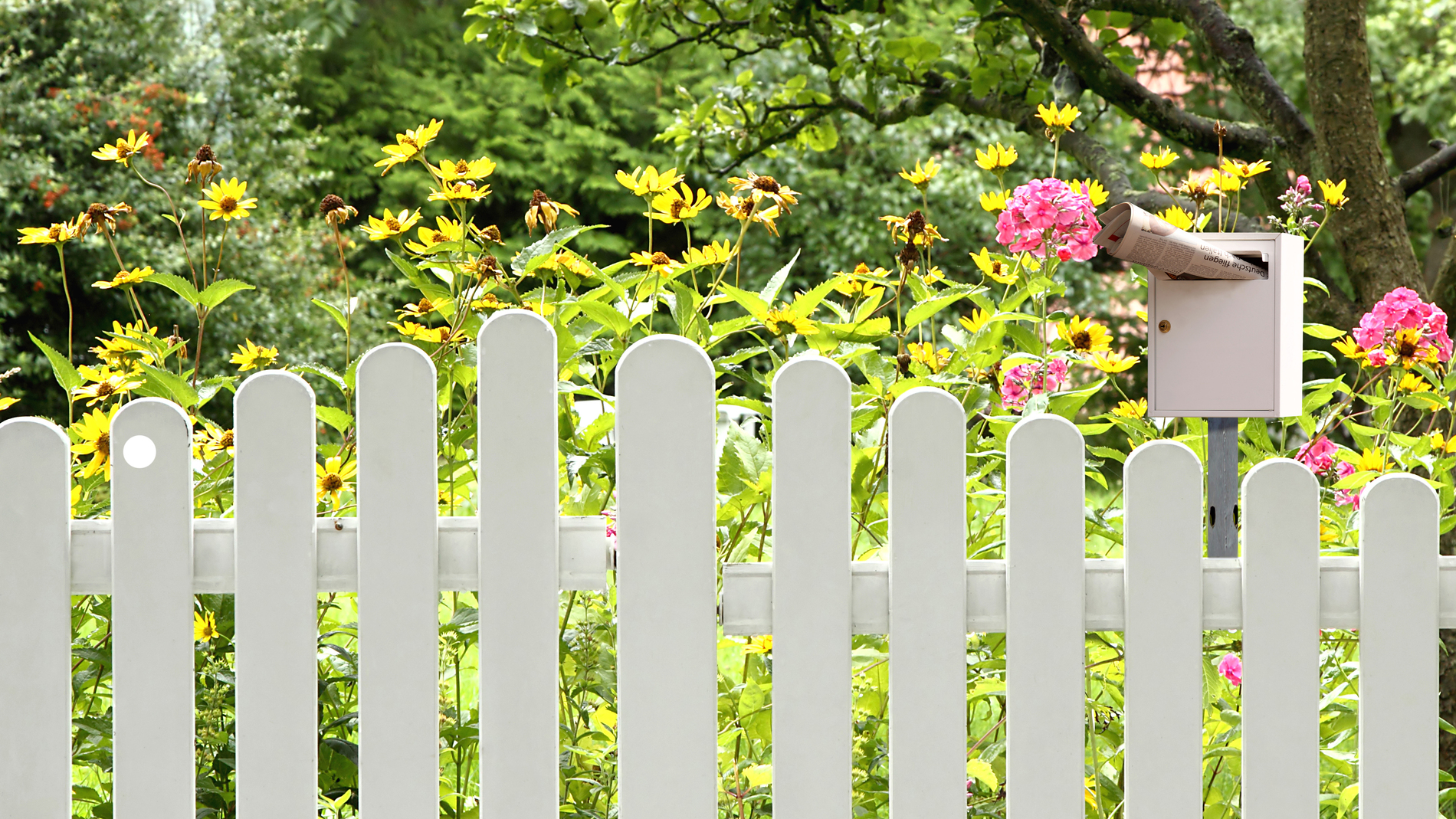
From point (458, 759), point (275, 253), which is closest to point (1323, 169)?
point (458, 759)

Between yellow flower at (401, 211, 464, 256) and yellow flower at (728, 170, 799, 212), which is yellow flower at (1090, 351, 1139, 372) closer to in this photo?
yellow flower at (728, 170, 799, 212)

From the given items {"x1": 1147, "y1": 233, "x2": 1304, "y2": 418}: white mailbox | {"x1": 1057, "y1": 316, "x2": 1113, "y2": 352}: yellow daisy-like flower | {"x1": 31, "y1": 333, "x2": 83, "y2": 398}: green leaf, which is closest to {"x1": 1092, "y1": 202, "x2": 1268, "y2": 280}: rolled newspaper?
{"x1": 1147, "y1": 233, "x2": 1304, "y2": 418}: white mailbox

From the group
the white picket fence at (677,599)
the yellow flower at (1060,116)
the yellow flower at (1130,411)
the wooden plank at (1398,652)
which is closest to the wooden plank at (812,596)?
the white picket fence at (677,599)

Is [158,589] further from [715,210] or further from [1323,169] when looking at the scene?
[715,210]

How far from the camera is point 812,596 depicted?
1145 millimetres

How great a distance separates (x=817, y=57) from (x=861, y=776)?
7.06 feet

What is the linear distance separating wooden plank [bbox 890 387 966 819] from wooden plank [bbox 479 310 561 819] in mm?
333

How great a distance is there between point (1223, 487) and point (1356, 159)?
117cm

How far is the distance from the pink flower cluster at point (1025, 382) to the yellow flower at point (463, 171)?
2.42ft

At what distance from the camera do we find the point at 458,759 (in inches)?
57.5

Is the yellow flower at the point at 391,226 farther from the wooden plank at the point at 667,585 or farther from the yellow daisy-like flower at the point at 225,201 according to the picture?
the wooden plank at the point at 667,585

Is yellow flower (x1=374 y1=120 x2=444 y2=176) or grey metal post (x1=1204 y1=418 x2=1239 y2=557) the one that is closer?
grey metal post (x1=1204 y1=418 x2=1239 y2=557)

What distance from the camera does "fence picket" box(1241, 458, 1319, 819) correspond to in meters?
1.16

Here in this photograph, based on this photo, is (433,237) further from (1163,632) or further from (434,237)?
(1163,632)
